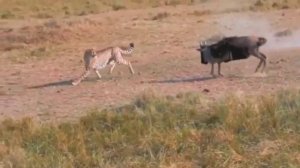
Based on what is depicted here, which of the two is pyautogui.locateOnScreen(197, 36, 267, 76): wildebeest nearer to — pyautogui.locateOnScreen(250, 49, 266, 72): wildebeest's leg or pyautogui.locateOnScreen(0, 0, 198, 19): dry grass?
pyautogui.locateOnScreen(250, 49, 266, 72): wildebeest's leg

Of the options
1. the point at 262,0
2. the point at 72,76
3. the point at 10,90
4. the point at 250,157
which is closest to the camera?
the point at 250,157

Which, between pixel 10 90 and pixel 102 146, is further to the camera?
pixel 10 90

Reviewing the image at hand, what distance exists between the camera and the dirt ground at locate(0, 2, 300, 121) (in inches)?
632

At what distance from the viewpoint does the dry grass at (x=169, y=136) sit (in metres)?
11.4

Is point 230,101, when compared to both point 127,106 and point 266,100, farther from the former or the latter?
point 127,106

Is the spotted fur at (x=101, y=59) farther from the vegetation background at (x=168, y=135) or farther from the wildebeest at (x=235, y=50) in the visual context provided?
the vegetation background at (x=168, y=135)

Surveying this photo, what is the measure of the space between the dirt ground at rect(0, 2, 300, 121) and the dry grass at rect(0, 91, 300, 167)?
1.41m

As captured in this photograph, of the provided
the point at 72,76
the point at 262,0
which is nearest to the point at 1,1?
the point at 262,0

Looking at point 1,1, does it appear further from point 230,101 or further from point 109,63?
point 230,101

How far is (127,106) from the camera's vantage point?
1454cm

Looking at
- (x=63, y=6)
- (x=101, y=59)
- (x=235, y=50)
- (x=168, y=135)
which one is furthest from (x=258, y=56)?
(x=63, y=6)

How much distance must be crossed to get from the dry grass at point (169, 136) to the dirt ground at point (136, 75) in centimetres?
141

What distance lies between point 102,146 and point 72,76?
7.99 meters

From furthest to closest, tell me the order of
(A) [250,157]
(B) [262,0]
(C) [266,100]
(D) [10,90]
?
1. (B) [262,0]
2. (D) [10,90]
3. (C) [266,100]
4. (A) [250,157]
